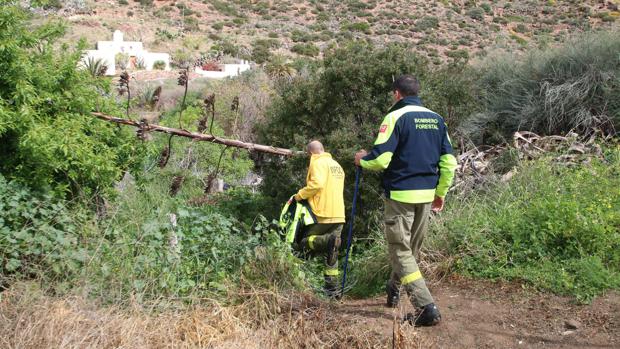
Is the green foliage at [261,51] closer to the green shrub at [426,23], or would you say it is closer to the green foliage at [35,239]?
the green shrub at [426,23]

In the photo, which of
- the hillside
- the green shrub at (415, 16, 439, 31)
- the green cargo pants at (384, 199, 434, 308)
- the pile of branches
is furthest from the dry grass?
the green shrub at (415, 16, 439, 31)

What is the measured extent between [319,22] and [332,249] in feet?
165

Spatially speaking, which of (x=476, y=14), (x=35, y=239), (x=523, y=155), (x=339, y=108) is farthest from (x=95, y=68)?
(x=476, y=14)

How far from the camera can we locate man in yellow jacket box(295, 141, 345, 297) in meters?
6.31

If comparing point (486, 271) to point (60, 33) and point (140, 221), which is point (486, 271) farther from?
point (60, 33)

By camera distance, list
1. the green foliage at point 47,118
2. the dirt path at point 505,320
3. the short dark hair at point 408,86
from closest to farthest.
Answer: the dirt path at point 505,320
the short dark hair at point 408,86
the green foliage at point 47,118

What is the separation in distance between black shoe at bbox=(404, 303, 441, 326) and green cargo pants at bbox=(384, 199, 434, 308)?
4cm

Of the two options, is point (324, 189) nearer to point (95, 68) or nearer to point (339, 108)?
point (339, 108)

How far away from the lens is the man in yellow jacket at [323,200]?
A: 631 cm

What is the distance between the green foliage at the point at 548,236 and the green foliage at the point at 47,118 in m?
3.49

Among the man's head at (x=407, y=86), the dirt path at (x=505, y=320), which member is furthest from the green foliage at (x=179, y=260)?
the man's head at (x=407, y=86)

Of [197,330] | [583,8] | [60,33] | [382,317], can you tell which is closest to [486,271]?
[382,317]

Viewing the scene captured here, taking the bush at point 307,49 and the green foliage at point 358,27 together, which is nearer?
the bush at point 307,49

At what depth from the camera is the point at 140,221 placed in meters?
5.52
